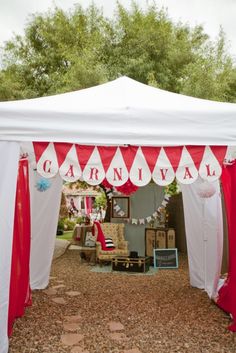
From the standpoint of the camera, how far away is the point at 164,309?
193 inches

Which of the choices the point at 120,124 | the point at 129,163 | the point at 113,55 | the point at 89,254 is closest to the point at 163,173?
the point at 129,163

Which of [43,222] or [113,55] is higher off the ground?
[113,55]

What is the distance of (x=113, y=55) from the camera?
1156 centimetres

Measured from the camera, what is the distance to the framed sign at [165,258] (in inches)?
318

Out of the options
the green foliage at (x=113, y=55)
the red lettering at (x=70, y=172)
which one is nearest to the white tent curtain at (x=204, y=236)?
the red lettering at (x=70, y=172)

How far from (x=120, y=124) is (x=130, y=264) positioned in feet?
15.6

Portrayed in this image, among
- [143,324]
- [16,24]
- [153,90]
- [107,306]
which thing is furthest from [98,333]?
[16,24]

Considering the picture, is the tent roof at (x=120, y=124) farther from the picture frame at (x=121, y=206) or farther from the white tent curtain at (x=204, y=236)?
the picture frame at (x=121, y=206)

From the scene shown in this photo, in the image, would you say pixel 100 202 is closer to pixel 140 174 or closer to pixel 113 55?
pixel 113 55

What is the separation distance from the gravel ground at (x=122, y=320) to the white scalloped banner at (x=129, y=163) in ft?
5.38

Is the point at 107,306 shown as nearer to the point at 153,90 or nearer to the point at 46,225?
the point at 46,225

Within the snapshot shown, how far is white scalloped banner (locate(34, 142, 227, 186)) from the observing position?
11.3ft

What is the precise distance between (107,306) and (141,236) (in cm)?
420

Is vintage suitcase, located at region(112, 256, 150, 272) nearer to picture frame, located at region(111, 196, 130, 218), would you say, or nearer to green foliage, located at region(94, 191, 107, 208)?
picture frame, located at region(111, 196, 130, 218)
